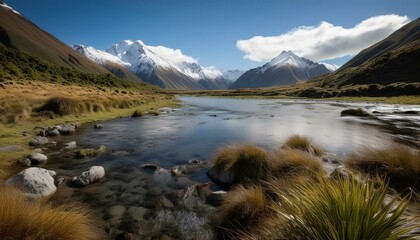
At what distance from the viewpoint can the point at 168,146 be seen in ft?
52.4

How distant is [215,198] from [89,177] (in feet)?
15.8

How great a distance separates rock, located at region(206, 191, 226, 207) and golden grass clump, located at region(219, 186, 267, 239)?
1036 mm

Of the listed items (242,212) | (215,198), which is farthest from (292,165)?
(242,212)

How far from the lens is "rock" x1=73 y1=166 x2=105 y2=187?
8.84 metres

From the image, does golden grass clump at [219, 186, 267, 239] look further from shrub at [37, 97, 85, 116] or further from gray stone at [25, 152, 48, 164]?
shrub at [37, 97, 85, 116]

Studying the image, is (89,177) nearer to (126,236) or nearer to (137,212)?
(137,212)

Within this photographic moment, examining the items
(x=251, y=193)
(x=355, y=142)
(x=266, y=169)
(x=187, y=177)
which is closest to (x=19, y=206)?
(x=251, y=193)

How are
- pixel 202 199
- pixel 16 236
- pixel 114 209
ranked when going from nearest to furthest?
pixel 16 236, pixel 114 209, pixel 202 199

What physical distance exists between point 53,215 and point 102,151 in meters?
9.87

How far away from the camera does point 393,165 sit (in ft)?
26.6

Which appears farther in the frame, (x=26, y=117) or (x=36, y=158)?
(x=26, y=117)

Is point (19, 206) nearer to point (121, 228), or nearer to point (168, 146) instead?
point (121, 228)

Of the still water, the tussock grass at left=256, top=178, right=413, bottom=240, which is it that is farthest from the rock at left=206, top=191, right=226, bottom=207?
the tussock grass at left=256, top=178, right=413, bottom=240

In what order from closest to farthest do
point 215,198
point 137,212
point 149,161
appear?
point 137,212, point 215,198, point 149,161
